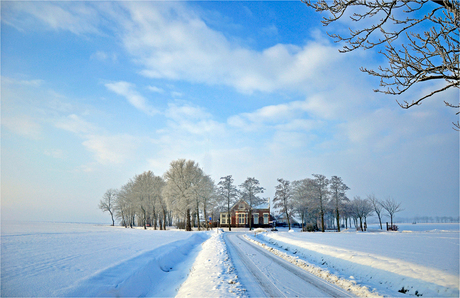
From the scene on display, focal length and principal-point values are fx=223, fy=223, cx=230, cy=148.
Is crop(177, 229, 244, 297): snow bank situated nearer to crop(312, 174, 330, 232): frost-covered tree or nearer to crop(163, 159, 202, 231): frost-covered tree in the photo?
crop(163, 159, 202, 231): frost-covered tree

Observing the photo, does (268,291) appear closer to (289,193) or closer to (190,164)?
(190,164)

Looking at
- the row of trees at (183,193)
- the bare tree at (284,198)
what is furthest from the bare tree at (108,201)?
the bare tree at (284,198)

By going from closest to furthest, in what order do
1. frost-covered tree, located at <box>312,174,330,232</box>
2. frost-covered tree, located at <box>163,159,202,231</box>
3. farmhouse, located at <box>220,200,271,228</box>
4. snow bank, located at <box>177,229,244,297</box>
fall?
snow bank, located at <box>177,229,244,297</box> → frost-covered tree, located at <box>163,159,202,231</box> → frost-covered tree, located at <box>312,174,330,232</box> → farmhouse, located at <box>220,200,271,228</box>

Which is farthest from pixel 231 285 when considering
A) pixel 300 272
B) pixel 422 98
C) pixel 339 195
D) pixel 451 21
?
pixel 339 195

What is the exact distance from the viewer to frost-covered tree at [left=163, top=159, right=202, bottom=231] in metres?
41.1

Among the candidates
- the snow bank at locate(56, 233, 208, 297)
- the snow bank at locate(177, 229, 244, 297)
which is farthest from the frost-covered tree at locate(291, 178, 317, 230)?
the snow bank at locate(177, 229, 244, 297)

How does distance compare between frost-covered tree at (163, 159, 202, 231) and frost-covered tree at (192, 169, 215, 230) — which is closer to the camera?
frost-covered tree at (163, 159, 202, 231)

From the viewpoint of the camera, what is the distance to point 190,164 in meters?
44.4

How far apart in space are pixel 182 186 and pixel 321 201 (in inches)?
1118

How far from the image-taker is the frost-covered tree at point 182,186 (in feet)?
135

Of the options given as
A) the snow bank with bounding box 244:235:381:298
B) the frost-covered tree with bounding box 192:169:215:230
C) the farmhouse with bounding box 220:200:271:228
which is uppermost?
the frost-covered tree with bounding box 192:169:215:230

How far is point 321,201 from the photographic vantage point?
4616 centimetres

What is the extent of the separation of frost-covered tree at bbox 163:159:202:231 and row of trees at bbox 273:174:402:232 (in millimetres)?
22290

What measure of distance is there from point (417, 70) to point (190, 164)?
1617 inches
